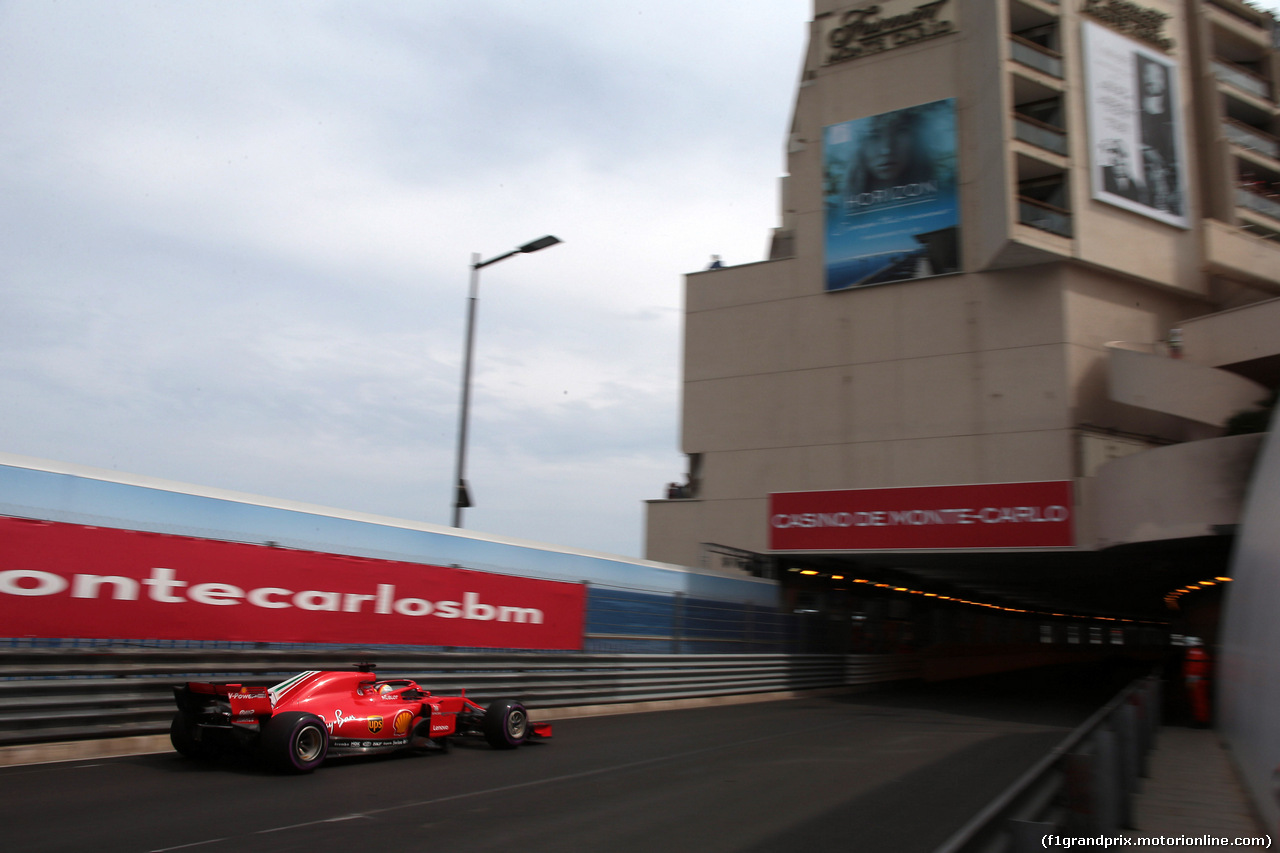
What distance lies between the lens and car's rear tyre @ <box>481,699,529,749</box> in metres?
10.7

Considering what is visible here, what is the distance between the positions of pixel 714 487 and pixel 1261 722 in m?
24.2

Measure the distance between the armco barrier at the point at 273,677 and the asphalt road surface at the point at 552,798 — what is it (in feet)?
1.50

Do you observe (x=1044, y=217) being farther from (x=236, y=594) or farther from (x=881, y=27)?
(x=236, y=594)

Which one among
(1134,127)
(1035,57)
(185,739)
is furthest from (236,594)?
(1134,127)

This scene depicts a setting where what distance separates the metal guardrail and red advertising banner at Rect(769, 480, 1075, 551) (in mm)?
14164

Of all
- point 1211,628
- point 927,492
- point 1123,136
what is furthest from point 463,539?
point 1211,628

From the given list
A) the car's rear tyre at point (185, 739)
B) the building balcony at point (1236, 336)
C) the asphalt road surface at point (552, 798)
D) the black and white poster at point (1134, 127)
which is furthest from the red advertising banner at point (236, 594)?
the black and white poster at point (1134, 127)

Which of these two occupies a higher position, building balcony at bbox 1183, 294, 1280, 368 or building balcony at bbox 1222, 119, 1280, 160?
building balcony at bbox 1222, 119, 1280, 160

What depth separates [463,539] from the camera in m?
14.0

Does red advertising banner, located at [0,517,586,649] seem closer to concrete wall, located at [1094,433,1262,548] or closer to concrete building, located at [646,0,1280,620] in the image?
concrete building, located at [646,0,1280,620]

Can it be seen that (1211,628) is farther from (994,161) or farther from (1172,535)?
(994,161)

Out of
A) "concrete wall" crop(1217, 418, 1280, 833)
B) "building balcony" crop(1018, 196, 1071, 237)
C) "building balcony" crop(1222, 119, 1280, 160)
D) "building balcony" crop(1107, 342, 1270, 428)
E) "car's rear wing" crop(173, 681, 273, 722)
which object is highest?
"building balcony" crop(1222, 119, 1280, 160)

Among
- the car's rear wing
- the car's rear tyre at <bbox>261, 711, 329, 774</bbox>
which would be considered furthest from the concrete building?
the car's rear wing

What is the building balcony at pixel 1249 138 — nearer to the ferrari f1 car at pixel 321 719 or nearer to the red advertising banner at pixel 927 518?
the red advertising banner at pixel 927 518
